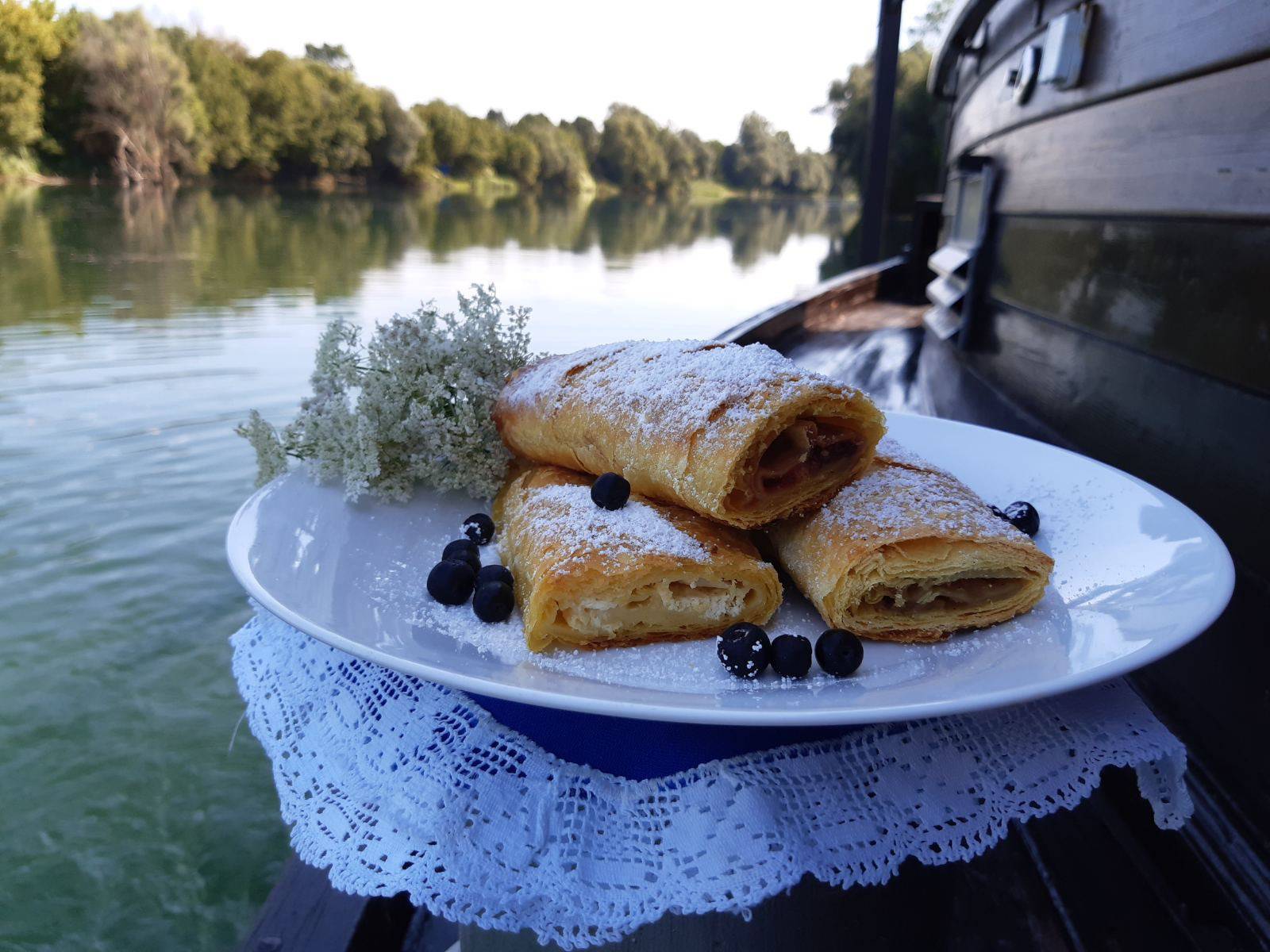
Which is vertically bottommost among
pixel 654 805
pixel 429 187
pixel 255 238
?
pixel 255 238

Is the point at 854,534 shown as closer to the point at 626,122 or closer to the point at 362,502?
the point at 362,502

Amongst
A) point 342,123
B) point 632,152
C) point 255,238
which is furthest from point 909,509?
point 632,152

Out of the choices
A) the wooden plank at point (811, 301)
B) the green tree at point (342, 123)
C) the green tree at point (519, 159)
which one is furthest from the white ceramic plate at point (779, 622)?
the green tree at point (519, 159)

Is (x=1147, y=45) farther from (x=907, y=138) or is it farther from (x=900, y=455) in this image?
(x=907, y=138)

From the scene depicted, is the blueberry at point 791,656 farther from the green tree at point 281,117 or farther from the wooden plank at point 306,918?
the green tree at point 281,117

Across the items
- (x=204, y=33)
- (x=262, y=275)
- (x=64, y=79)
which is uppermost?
Result: (x=204, y=33)

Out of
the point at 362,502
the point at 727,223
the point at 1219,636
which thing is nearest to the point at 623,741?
the point at 362,502
